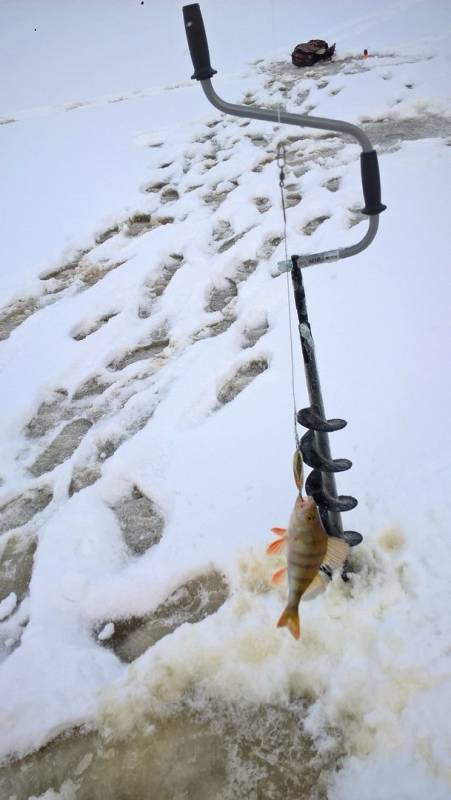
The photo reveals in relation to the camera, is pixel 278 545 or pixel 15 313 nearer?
pixel 278 545

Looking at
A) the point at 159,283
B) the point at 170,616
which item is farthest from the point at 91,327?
the point at 170,616

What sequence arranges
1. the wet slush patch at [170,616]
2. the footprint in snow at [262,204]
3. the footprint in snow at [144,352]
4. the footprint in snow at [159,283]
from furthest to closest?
the footprint in snow at [262,204] → the footprint in snow at [159,283] → the footprint in snow at [144,352] → the wet slush patch at [170,616]

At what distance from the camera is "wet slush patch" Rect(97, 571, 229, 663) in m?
2.30

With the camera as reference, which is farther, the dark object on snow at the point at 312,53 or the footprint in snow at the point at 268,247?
the dark object on snow at the point at 312,53

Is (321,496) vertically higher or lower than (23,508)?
higher

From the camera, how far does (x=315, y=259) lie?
1671 mm

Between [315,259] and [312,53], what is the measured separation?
1015 cm

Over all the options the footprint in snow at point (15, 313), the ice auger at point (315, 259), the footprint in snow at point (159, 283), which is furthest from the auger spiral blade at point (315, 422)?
the footprint in snow at point (15, 313)

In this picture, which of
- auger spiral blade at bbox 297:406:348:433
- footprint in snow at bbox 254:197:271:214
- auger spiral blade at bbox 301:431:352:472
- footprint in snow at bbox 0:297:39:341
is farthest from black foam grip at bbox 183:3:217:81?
footprint in snow at bbox 254:197:271:214

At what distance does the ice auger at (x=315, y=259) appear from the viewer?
4.89 ft

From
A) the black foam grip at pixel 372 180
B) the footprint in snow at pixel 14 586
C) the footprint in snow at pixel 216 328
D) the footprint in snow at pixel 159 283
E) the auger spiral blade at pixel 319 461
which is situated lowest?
the footprint in snow at pixel 14 586

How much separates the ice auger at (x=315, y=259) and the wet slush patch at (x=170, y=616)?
681mm

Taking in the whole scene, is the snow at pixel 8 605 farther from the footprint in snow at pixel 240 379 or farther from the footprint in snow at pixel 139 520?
the footprint in snow at pixel 240 379

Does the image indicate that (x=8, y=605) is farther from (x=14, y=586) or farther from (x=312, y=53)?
(x=312, y=53)
